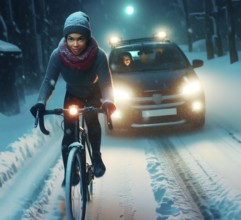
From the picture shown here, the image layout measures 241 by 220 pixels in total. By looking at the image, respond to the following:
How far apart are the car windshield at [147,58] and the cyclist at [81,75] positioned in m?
4.32

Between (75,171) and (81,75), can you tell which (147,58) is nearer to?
(81,75)

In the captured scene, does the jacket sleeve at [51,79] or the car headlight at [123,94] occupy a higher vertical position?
the jacket sleeve at [51,79]

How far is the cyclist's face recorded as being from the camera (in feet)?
13.5

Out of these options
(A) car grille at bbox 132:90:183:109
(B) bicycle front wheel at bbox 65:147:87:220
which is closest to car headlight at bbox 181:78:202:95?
(A) car grille at bbox 132:90:183:109

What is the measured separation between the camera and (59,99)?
42.6 ft

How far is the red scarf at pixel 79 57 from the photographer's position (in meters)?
4.21

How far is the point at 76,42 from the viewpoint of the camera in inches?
163

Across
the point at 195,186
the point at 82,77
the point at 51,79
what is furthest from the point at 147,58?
the point at 51,79

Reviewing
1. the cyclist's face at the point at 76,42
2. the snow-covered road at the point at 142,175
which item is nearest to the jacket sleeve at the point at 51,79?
the cyclist's face at the point at 76,42

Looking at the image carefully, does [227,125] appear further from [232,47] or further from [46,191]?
[232,47]

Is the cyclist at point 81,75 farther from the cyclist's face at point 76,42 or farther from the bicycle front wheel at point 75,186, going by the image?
the bicycle front wheel at point 75,186

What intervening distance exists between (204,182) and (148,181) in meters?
0.67

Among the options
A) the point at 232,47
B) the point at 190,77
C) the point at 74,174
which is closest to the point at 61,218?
the point at 74,174

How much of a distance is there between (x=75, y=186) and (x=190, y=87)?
15.4ft
